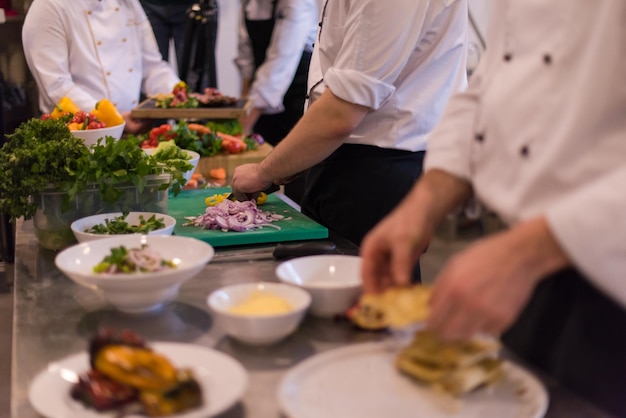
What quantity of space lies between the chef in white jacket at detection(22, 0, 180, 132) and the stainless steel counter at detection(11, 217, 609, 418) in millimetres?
1725

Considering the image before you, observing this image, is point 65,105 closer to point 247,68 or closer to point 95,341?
point 95,341

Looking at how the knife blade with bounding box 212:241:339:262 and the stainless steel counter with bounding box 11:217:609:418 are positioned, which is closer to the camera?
the stainless steel counter with bounding box 11:217:609:418

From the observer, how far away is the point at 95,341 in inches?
36.2

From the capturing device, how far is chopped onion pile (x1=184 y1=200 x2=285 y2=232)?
66.4 inches

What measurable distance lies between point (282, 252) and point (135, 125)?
170 cm

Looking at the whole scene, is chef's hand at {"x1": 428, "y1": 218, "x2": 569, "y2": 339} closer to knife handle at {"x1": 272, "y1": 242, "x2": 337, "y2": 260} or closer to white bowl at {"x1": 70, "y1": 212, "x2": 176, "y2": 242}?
knife handle at {"x1": 272, "y1": 242, "x2": 337, "y2": 260}

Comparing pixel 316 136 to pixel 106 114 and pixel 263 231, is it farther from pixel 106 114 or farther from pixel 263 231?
pixel 106 114

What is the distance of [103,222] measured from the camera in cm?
162

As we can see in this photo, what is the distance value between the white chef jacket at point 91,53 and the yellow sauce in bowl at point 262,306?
7.06 ft

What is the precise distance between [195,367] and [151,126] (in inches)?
90.8

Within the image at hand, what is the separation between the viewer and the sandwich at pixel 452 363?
3.01 feet

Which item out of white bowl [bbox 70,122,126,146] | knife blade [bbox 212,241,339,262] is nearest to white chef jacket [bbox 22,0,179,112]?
white bowl [bbox 70,122,126,146]

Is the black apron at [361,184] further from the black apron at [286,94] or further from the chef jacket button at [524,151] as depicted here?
the black apron at [286,94]

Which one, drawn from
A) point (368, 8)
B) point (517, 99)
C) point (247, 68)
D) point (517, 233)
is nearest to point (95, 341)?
point (517, 233)
